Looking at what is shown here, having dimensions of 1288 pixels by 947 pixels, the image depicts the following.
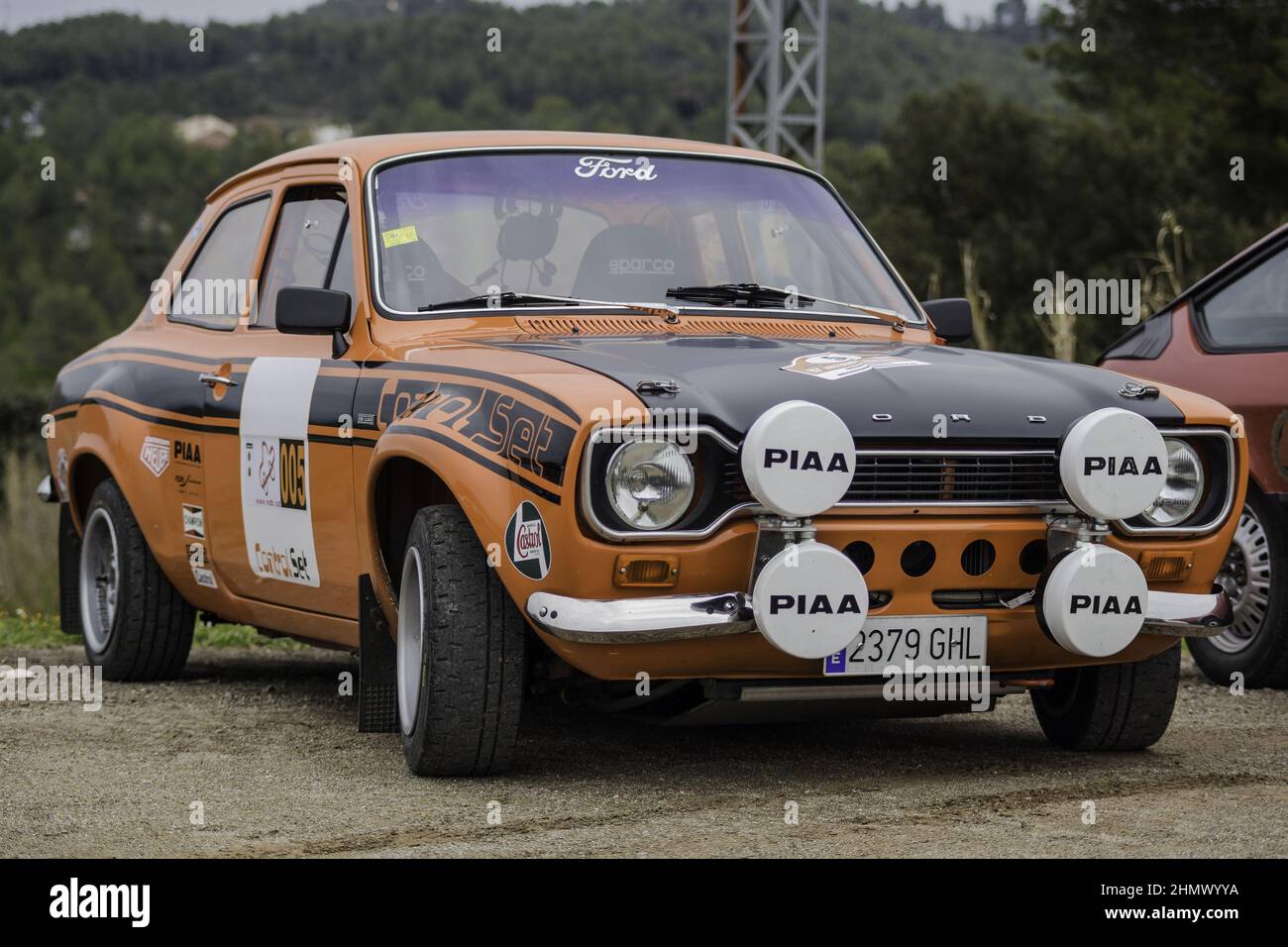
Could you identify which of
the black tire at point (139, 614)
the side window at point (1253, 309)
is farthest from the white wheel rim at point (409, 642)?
→ the side window at point (1253, 309)

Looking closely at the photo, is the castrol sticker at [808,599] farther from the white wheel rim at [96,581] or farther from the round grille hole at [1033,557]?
the white wheel rim at [96,581]

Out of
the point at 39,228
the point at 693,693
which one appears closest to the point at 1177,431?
the point at 693,693

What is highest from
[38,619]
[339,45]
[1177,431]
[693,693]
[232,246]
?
[339,45]

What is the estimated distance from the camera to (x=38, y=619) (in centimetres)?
1066

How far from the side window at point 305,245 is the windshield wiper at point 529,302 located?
389 millimetres

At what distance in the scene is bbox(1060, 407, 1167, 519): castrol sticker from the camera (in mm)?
4695

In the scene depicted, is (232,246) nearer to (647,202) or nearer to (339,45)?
(647,202)

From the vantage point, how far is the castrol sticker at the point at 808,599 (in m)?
4.40

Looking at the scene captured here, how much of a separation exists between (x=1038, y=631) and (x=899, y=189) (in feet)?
120

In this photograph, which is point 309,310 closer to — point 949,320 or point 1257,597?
point 949,320

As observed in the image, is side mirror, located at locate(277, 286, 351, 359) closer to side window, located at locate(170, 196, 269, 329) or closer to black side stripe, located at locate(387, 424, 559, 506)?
black side stripe, located at locate(387, 424, 559, 506)

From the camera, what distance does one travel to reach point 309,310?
5551 millimetres

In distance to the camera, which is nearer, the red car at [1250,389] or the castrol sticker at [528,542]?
the castrol sticker at [528,542]

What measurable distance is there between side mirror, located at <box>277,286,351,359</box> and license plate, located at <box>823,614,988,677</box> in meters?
1.89
